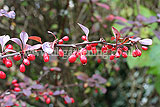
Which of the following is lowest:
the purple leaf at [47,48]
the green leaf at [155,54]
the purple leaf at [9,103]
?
the purple leaf at [9,103]

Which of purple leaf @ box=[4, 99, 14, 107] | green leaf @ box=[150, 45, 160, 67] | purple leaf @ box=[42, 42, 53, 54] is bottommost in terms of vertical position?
purple leaf @ box=[4, 99, 14, 107]

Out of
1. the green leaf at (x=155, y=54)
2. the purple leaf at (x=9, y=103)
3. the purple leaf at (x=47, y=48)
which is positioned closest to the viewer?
the purple leaf at (x=47, y=48)

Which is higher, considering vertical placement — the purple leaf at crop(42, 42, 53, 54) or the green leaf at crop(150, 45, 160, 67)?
the purple leaf at crop(42, 42, 53, 54)

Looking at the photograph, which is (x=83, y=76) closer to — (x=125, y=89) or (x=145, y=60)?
(x=145, y=60)

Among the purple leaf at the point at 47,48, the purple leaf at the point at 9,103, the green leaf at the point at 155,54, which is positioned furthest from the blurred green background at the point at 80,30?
the purple leaf at the point at 47,48

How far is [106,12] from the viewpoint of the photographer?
2137 millimetres

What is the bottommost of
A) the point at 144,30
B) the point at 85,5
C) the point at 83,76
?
the point at 83,76

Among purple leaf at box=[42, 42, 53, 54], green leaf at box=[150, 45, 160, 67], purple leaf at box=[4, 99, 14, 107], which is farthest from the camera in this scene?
green leaf at box=[150, 45, 160, 67]

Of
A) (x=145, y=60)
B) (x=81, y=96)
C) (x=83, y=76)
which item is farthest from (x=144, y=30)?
(x=81, y=96)

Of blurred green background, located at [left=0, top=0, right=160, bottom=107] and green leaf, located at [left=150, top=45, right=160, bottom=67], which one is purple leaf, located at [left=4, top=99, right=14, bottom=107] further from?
green leaf, located at [left=150, top=45, right=160, bottom=67]

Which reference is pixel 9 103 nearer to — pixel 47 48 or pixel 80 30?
pixel 47 48

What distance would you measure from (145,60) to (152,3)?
3.09 ft

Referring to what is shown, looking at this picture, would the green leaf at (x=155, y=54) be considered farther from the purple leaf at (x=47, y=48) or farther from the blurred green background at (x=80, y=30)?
the purple leaf at (x=47, y=48)

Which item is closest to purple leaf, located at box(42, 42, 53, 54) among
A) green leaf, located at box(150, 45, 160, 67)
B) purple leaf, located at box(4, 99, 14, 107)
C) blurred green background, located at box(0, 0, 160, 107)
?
purple leaf, located at box(4, 99, 14, 107)
